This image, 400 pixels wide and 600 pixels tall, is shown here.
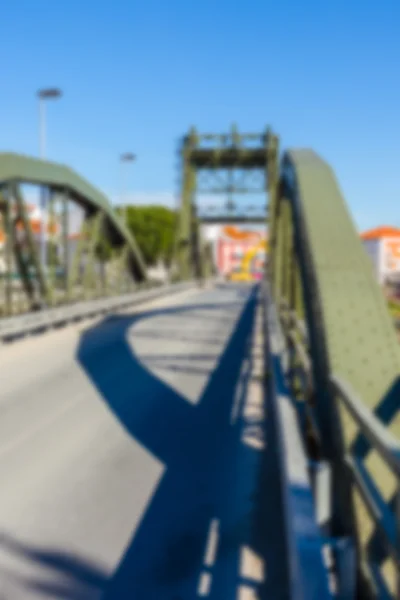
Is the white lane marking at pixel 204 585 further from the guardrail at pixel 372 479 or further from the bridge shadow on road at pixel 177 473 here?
the guardrail at pixel 372 479

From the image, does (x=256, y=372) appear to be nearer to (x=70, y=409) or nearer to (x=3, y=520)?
(x=70, y=409)

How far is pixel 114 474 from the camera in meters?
7.61

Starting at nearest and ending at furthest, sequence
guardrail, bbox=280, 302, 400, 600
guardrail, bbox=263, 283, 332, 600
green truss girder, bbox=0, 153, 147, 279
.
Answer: guardrail, bbox=280, 302, 400, 600, guardrail, bbox=263, 283, 332, 600, green truss girder, bbox=0, 153, 147, 279

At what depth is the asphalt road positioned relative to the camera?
17.3 feet

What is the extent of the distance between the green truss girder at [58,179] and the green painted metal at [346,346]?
1375cm

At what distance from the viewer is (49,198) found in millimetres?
23156

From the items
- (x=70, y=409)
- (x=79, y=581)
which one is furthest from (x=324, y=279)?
(x=70, y=409)

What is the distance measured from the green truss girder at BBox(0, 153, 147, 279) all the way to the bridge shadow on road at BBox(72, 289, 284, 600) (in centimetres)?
568

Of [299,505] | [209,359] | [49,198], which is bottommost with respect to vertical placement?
[209,359]

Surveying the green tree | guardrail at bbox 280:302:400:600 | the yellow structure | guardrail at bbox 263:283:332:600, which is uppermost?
the green tree

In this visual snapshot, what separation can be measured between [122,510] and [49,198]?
18.0 metres

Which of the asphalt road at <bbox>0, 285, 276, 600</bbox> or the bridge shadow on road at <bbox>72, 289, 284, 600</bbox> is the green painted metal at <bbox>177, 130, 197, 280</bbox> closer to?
the bridge shadow on road at <bbox>72, 289, 284, 600</bbox>

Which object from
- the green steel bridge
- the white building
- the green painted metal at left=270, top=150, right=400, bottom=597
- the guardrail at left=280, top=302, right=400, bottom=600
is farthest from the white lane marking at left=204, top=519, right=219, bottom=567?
the white building

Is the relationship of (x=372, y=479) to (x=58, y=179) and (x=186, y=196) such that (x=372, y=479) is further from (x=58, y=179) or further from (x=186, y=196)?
(x=186, y=196)
